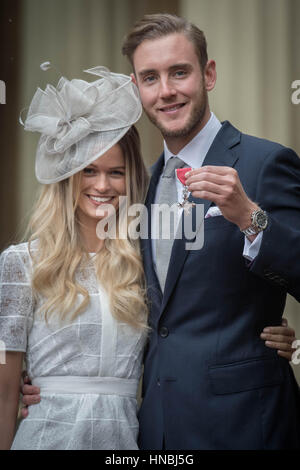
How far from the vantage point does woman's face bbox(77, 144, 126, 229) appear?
225 cm

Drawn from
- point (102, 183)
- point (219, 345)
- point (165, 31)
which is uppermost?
point (165, 31)

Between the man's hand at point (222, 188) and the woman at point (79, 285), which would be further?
the woman at point (79, 285)

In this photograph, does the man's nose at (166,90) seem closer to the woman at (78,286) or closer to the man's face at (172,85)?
the man's face at (172,85)

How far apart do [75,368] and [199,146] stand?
86cm

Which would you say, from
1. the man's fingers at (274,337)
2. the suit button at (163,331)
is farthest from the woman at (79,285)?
the man's fingers at (274,337)

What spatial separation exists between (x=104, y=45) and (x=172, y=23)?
146 centimetres

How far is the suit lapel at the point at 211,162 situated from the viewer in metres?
2.04

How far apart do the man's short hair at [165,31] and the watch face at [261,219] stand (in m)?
0.77

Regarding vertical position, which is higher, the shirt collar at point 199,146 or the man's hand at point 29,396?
the shirt collar at point 199,146

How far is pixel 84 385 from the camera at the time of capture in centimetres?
209

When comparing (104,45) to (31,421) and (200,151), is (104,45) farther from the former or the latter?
(31,421)

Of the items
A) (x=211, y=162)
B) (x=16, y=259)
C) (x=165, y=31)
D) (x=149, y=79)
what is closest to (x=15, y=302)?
(x=16, y=259)

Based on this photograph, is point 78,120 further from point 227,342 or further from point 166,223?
point 227,342

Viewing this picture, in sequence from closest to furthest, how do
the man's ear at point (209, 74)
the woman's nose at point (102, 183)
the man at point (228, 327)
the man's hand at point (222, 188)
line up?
the man's hand at point (222, 188) → the man at point (228, 327) → the woman's nose at point (102, 183) → the man's ear at point (209, 74)
